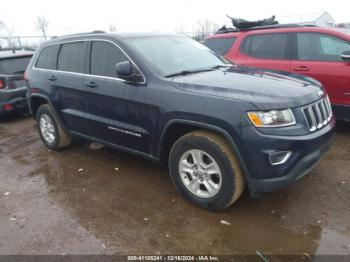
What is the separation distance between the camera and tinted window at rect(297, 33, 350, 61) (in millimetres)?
4961

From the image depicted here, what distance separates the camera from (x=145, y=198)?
363 cm

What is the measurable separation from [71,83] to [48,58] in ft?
3.20

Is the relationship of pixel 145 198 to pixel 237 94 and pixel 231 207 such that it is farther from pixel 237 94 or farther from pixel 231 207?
pixel 237 94

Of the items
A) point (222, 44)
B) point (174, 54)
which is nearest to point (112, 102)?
point (174, 54)

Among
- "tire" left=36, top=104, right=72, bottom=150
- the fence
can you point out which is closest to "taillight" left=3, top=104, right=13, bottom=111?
"tire" left=36, top=104, right=72, bottom=150

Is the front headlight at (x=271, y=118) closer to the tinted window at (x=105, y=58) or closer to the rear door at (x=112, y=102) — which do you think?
the rear door at (x=112, y=102)

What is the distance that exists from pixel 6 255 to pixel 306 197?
9.69 feet

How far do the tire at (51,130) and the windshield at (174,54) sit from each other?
2.01 metres

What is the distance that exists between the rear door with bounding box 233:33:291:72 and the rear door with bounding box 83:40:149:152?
2976 mm

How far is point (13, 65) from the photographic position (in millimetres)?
7270

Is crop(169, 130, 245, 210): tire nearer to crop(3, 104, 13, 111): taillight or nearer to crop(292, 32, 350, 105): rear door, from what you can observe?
crop(292, 32, 350, 105): rear door

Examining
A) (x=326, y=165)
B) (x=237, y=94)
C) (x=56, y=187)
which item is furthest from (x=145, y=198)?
(x=326, y=165)

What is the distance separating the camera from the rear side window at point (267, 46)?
5602 millimetres

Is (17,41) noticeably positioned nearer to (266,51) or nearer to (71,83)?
(71,83)
